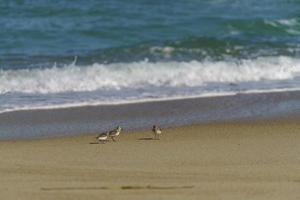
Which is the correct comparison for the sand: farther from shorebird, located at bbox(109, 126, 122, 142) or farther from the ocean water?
the ocean water

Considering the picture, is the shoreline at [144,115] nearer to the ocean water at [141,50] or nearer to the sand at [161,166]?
the ocean water at [141,50]

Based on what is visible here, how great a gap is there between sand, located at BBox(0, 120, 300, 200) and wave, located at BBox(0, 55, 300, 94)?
116 inches

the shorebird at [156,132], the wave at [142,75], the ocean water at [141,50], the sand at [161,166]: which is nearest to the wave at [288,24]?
the ocean water at [141,50]

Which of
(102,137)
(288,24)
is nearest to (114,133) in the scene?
(102,137)

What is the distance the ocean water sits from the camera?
1106cm

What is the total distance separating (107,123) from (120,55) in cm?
546

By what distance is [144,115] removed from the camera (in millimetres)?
9484

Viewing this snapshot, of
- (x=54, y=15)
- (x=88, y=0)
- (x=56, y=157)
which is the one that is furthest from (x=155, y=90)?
(x=88, y=0)

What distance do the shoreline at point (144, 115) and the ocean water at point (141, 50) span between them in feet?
1.23

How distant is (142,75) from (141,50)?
3.02 meters

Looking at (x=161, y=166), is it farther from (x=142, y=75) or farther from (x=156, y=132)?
(x=142, y=75)

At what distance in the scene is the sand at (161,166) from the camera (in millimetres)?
6004

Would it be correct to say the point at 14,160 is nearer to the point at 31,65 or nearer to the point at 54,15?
the point at 31,65

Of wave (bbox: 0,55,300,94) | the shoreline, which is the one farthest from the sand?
wave (bbox: 0,55,300,94)
